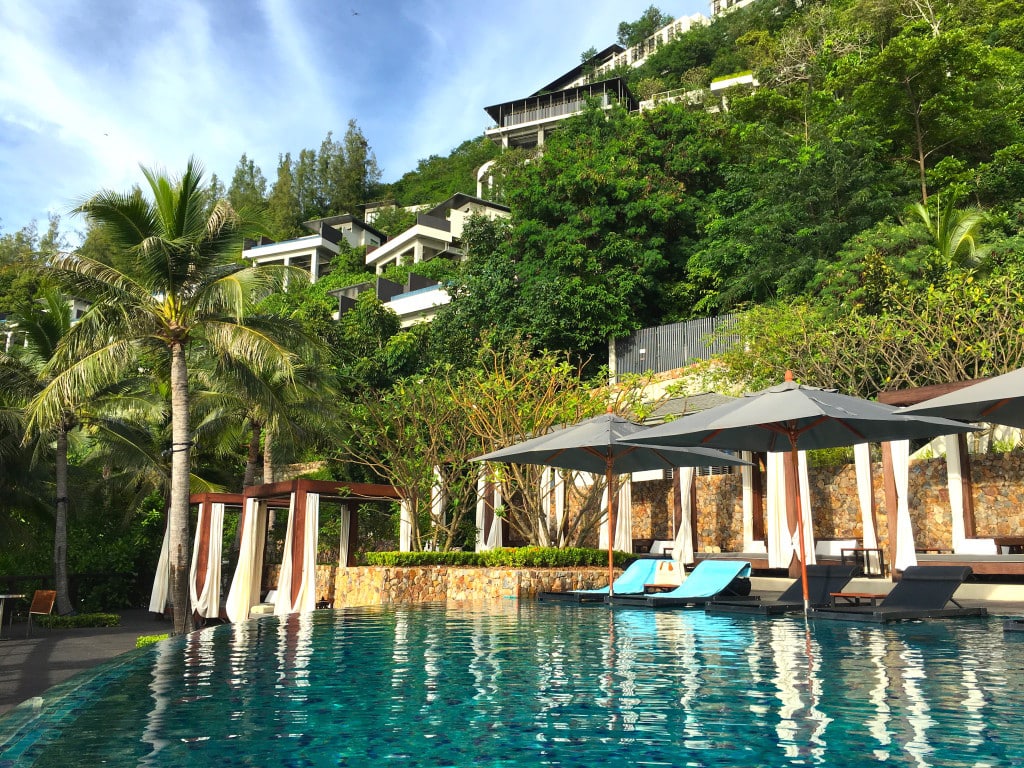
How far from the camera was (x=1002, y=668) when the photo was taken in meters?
6.07

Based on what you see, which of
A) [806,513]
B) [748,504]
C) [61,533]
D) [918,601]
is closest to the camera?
[918,601]

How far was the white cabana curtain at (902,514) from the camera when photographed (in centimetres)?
1269

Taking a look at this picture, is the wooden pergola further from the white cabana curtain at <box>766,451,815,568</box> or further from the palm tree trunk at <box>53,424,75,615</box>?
the white cabana curtain at <box>766,451,815,568</box>

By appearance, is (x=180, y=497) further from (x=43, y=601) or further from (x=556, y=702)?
(x=556, y=702)

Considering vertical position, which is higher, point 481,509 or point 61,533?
point 481,509

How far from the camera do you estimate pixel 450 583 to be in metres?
15.4

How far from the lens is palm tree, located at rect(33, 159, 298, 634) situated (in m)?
17.6

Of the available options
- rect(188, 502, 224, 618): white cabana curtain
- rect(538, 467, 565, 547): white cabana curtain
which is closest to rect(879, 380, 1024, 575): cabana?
rect(538, 467, 565, 547): white cabana curtain

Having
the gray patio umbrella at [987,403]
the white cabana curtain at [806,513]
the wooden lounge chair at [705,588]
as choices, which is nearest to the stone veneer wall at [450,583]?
the wooden lounge chair at [705,588]

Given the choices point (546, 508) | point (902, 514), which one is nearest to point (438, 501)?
point (546, 508)

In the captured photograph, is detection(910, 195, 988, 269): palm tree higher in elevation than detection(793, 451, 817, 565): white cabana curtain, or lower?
higher

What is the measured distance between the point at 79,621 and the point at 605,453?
15.6 meters

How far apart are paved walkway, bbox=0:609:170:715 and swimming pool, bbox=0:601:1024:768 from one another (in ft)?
9.83

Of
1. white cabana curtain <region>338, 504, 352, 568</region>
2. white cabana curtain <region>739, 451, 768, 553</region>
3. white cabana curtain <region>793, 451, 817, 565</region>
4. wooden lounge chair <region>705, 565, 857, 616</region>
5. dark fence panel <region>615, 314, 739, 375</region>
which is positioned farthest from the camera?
dark fence panel <region>615, 314, 739, 375</region>
